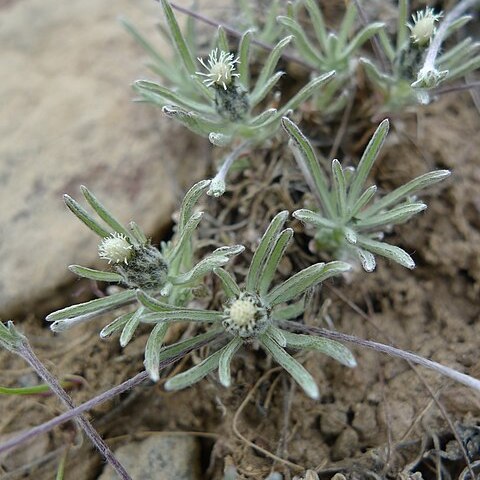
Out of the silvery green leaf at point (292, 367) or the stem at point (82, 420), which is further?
the stem at point (82, 420)

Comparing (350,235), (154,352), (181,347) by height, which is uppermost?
(154,352)

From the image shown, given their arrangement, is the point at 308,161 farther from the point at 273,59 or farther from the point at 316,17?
the point at 316,17

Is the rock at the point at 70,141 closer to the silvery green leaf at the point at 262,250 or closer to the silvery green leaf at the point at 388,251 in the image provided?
the silvery green leaf at the point at 262,250

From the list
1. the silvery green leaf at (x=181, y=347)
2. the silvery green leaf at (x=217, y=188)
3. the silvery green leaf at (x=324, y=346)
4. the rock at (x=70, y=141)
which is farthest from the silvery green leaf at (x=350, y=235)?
the rock at (x=70, y=141)

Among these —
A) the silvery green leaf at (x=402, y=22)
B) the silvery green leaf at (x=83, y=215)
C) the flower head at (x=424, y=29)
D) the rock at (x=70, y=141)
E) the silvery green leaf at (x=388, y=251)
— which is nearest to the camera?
the silvery green leaf at (x=388, y=251)

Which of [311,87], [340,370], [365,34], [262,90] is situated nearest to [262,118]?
[262,90]
